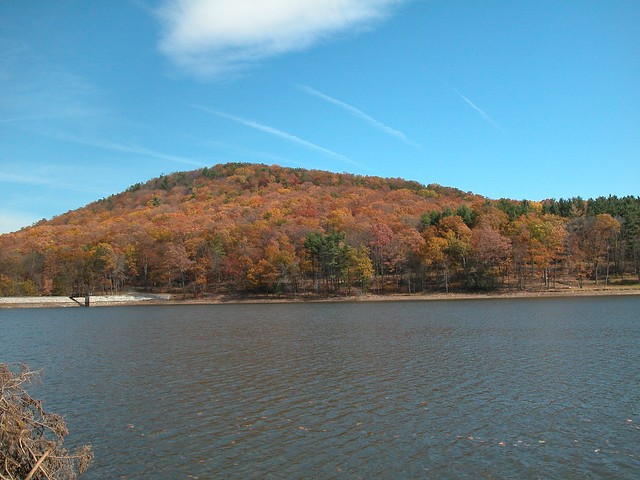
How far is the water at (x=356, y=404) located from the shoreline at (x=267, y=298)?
5202 centimetres

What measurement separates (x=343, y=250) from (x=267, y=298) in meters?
19.3

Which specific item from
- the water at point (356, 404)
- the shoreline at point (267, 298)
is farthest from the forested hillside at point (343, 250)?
the water at point (356, 404)

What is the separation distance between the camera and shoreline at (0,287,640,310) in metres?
85.7

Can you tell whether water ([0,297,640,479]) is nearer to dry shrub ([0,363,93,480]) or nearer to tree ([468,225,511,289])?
dry shrub ([0,363,93,480])

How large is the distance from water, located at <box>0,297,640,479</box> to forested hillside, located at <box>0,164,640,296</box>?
58509mm

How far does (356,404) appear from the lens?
18.5 metres

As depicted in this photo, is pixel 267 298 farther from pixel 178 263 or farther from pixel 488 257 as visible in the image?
pixel 488 257

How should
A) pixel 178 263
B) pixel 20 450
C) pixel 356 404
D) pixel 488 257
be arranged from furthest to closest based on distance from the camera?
pixel 178 263
pixel 488 257
pixel 356 404
pixel 20 450

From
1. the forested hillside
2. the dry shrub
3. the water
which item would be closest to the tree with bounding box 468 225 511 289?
the forested hillside

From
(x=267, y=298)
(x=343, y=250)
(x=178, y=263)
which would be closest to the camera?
(x=343, y=250)

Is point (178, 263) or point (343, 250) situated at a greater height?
point (343, 250)

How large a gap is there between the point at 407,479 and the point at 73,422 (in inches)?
473

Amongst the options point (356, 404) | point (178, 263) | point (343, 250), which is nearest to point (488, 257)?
point (343, 250)

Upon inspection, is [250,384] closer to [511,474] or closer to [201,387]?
[201,387]
